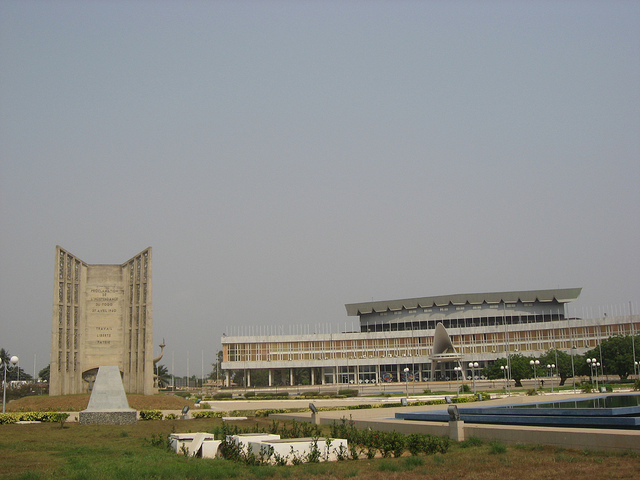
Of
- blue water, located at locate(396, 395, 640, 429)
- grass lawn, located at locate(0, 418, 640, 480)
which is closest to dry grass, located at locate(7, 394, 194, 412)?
grass lawn, located at locate(0, 418, 640, 480)

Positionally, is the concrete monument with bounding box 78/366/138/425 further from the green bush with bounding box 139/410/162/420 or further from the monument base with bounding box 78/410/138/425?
the green bush with bounding box 139/410/162/420

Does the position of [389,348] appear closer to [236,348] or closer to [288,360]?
[288,360]

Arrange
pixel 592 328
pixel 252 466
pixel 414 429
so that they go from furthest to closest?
pixel 592 328 → pixel 414 429 → pixel 252 466

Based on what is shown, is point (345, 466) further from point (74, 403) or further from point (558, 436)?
point (74, 403)

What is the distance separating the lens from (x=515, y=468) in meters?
15.4

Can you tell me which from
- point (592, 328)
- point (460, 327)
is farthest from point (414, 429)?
point (460, 327)

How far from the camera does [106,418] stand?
101 ft

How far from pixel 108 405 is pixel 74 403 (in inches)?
546

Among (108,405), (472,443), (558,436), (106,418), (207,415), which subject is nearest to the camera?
(558,436)

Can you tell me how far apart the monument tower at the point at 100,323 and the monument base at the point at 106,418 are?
17164mm

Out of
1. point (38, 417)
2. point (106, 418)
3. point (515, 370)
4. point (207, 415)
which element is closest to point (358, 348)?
point (515, 370)

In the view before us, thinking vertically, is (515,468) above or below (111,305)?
below

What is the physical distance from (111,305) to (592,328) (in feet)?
242

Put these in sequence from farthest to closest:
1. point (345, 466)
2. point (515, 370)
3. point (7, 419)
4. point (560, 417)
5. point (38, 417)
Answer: point (515, 370), point (38, 417), point (7, 419), point (560, 417), point (345, 466)
